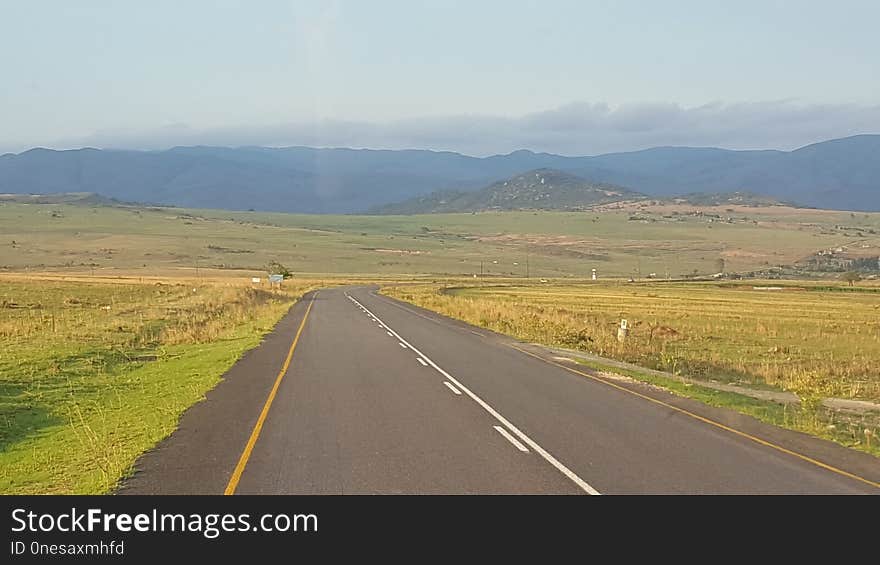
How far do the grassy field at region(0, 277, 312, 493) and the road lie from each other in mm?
734

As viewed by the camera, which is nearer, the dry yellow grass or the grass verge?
the grass verge

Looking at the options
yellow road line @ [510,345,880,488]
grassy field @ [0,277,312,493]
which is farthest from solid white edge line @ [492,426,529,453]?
grassy field @ [0,277,312,493]

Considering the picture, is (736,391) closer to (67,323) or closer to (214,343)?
(214,343)

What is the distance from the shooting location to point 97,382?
19797 mm

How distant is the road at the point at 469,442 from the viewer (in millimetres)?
9555

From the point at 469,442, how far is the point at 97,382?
37.4 ft

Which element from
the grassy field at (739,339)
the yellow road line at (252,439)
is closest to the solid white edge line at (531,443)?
the yellow road line at (252,439)

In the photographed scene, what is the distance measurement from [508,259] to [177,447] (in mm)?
179792

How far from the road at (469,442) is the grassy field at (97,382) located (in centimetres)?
73

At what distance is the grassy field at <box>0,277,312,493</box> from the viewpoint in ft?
37.2

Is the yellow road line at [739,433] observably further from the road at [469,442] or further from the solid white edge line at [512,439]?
the solid white edge line at [512,439]

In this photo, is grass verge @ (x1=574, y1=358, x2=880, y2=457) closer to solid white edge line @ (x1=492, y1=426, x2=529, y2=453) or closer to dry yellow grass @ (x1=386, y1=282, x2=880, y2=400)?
dry yellow grass @ (x1=386, y1=282, x2=880, y2=400)
